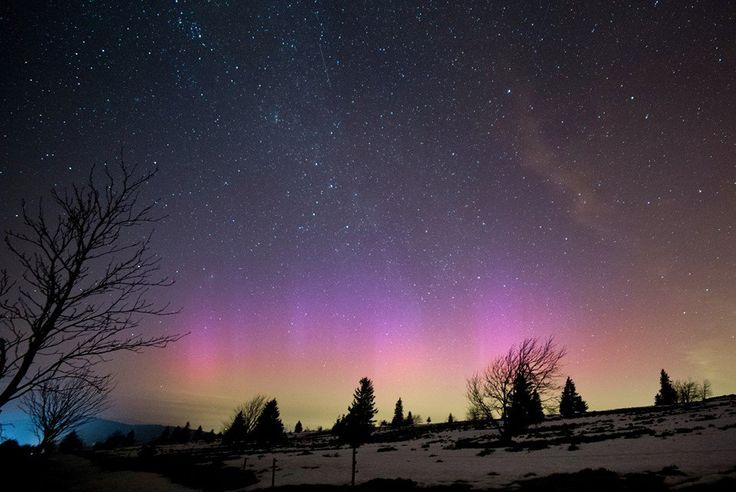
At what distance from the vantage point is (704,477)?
11062 mm

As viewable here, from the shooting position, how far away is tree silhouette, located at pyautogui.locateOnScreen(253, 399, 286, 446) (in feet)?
183

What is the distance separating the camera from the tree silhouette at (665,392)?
7056 centimetres

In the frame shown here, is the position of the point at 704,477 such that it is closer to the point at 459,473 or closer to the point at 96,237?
the point at 459,473

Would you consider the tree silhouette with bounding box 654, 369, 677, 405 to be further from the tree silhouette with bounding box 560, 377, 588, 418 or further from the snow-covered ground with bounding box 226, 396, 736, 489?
the snow-covered ground with bounding box 226, 396, 736, 489

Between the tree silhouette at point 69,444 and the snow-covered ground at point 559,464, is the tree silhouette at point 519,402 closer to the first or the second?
the snow-covered ground at point 559,464

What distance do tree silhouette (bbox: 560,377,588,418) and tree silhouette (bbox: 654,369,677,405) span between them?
50.7 feet

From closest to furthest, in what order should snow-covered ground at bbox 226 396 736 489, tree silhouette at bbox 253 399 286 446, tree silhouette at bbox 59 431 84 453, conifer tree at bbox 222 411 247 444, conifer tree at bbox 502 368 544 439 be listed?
snow-covered ground at bbox 226 396 736 489 → conifer tree at bbox 502 368 544 439 → tree silhouette at bbox 253 399 286 446 → conifer tree at bbox 222 411 247 444 → tree silhouette at bbox 59 431 84 453

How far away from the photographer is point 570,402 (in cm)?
6819

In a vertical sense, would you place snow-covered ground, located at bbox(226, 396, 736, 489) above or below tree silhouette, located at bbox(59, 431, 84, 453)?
above

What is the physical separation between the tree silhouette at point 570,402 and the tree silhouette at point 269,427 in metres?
54.4

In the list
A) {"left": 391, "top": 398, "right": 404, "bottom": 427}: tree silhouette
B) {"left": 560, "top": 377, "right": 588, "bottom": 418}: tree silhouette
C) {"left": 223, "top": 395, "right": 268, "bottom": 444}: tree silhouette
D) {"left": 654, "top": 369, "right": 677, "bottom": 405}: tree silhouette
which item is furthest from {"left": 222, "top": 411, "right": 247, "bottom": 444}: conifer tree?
{"left": 654, "top": 369, "right": 677, "bottom": 405}: tree silhouette

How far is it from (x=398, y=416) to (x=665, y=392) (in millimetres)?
60243

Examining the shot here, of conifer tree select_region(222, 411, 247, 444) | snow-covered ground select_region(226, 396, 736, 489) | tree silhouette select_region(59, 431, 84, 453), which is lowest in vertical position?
tree silhouette select_region(59, 431, 84, 453)

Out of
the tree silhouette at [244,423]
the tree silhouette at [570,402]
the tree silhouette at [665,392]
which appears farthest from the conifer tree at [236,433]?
the tree silhouette at [665,392]
